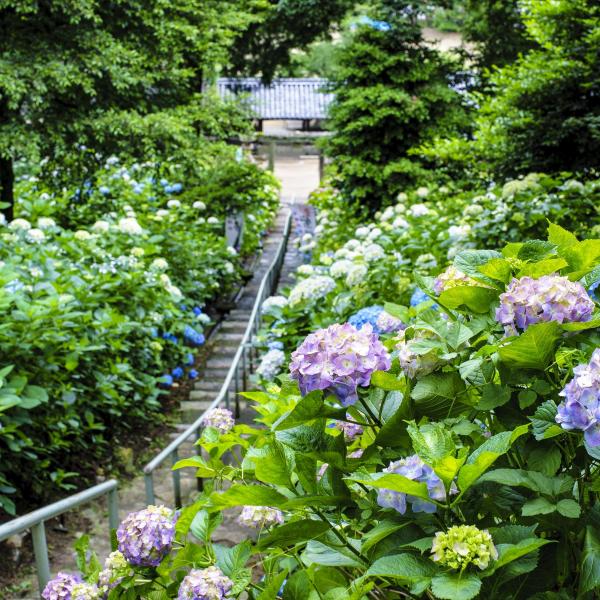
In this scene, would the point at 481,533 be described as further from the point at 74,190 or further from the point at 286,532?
the point at 74,190

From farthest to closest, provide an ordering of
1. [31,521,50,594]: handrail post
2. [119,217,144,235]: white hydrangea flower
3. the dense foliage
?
[119,217,144,235]: white hydrangea flower
the dense foliage
[31,521,50,594]: handrail post

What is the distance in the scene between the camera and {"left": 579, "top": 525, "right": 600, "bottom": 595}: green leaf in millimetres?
957

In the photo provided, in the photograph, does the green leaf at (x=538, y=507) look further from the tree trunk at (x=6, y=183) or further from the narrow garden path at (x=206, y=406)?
the tree trunk at (x=6, y=183)

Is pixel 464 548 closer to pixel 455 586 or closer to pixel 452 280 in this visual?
pixel 455 586

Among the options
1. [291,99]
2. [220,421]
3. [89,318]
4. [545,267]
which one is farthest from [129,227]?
[291,99]

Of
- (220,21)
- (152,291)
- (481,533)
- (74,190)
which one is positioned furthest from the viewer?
(220,21)

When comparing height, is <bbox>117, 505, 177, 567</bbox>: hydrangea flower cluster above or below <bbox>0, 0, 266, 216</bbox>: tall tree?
below

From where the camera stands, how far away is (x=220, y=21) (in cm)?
1096

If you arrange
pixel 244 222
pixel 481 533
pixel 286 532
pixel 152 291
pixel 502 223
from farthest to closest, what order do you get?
pixel 244 222
pixel 152 291
pixel 502 223
pixel 286 532
pixel 481 533

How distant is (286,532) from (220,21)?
10.8 meters

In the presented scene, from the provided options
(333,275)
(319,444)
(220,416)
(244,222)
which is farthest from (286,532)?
(244,222)

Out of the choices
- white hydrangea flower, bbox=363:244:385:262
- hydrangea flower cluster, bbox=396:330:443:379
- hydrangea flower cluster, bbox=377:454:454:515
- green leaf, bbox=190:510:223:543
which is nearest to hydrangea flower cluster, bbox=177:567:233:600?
green leaf, bbox=190:510:223:543

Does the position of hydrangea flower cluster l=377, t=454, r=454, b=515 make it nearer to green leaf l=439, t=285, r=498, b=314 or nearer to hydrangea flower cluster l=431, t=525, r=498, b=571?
hydrangea flower cluster l=431, t=525, r=498, b=571

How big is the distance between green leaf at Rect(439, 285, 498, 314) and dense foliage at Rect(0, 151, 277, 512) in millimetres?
2955
